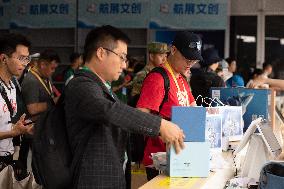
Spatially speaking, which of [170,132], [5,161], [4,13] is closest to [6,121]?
[5,161]

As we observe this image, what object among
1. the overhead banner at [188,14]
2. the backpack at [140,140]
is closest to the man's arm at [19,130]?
the backpack at [140,140]

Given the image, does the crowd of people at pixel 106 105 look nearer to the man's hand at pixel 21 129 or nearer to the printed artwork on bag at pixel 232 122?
the man's hand at pixel 21 129

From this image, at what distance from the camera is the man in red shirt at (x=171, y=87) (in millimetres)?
2588

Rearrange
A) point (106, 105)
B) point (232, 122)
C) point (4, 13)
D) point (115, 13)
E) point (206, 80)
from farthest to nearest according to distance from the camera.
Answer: point (4, 13) < point (115, 13) < point (206, 80) < point (232, 122) < point (106, 105)

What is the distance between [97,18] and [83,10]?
12.9 inches

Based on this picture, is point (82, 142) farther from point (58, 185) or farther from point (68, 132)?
point (58, 185)

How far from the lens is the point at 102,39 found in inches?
79.9

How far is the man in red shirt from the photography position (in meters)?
2.59

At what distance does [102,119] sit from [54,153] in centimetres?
30

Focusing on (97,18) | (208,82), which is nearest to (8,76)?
(208,82)

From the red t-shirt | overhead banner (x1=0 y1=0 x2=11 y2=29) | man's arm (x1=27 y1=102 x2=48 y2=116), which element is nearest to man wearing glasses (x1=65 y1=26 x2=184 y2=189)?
the red t-shirt

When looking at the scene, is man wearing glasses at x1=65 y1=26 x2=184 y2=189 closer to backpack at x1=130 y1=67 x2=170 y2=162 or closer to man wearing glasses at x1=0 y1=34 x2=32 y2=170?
backpack at x1=130 y1=67 x2=170 y2=162

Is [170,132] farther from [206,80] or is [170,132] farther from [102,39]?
[206,80]

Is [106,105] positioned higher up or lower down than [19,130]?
higher up
